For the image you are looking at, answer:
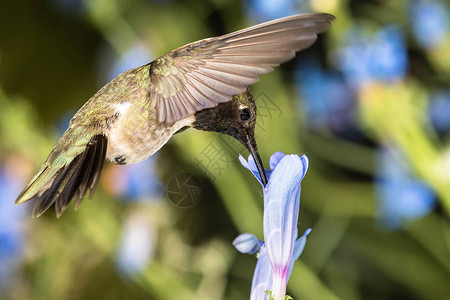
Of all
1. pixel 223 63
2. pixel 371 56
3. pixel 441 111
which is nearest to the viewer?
pixel 223 63

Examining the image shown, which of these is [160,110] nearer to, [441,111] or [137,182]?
[137,182]

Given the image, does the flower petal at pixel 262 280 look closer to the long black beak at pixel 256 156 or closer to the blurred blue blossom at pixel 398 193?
the long black beak at pixel 256 156

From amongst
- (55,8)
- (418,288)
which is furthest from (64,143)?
(55,8)

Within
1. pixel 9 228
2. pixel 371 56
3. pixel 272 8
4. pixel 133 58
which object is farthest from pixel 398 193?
pixel 9 228

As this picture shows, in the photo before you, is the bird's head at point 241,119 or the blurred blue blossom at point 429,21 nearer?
the bird's head at point 241,119

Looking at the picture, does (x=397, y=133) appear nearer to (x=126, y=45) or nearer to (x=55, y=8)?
(x=126, y=45)

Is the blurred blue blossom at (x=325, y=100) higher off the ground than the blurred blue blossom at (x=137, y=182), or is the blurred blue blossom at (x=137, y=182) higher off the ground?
the blurred blue blossom at (x=137, y=182)

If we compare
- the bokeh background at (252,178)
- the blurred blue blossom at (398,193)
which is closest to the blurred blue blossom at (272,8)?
the bokeh background at (252,178)
